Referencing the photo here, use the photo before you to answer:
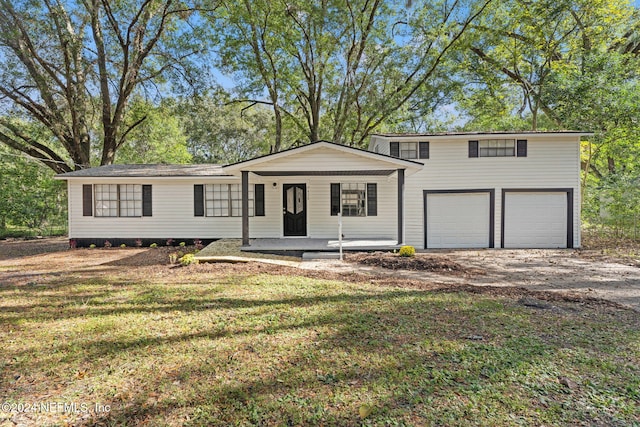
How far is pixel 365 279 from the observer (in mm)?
6816

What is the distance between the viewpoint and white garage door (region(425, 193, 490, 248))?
12.3 meters

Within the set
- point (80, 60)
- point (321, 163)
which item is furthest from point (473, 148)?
point (80, 60)

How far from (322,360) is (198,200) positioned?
10.4m

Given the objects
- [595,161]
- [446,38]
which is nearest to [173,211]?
[446,38]

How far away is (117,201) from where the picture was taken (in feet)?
40.5

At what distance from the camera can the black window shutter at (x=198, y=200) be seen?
40.4ft

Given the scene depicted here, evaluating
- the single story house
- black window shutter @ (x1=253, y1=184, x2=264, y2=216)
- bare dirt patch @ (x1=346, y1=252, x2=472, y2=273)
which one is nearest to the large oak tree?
the single story house

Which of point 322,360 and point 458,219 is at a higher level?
point 458,219

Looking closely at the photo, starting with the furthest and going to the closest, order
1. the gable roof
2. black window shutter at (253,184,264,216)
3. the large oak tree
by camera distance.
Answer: the large oak tree → black window shutter at (253,184,264,216) → the gable roof

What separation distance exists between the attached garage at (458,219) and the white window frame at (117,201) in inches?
423

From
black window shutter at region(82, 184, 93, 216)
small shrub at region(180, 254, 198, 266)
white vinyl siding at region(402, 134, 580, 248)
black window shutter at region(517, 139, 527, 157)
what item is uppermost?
black window shutter at region(517, 139, 527, 157)

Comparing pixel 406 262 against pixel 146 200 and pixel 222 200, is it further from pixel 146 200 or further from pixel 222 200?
pixel 146 200

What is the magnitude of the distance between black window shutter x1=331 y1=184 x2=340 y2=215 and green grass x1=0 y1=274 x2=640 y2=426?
7022 millimetres

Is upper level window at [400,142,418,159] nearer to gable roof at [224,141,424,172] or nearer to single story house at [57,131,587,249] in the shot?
single story house at [57,131,587,249]
